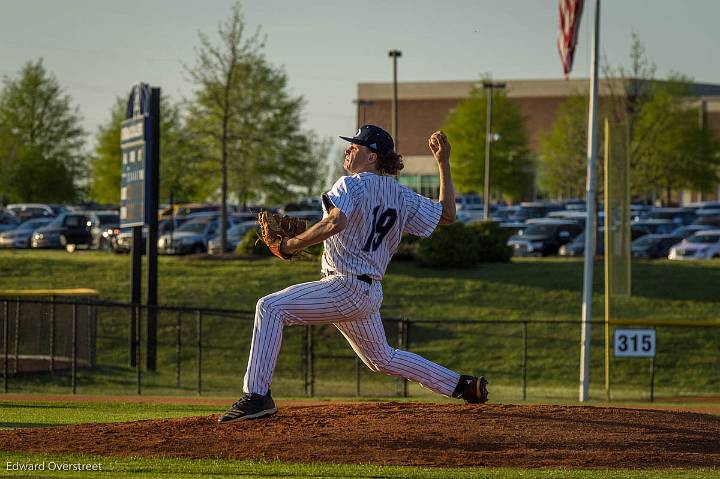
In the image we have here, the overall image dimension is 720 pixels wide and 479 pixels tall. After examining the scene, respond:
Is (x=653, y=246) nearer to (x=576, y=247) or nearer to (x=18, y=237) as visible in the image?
(x=576, y=247)

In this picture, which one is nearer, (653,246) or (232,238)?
(653,246)

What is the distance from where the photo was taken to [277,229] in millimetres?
9430

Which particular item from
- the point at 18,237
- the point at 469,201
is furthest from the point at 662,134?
the point at 18,237

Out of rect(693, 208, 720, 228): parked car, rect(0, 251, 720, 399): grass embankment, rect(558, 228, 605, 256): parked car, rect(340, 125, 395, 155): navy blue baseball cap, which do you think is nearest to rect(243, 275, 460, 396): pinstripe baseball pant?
rect(340, 125, 395, 155): navy blue baseball cap

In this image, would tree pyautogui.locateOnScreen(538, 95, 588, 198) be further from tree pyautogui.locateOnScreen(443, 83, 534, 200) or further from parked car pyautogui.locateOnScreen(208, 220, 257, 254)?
parked car pyautogui.locateOnScreen(208, 220, 257, 254)

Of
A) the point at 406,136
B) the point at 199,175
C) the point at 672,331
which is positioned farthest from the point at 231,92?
the point at 406,136

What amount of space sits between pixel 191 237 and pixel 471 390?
3588 centimetres

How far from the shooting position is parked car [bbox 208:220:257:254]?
148 feet

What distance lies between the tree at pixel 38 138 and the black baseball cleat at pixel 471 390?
58.9m

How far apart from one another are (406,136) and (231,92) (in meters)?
61.2

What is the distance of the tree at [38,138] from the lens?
221 feet

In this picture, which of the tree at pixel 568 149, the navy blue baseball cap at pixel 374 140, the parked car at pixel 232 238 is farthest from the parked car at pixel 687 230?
the navy blue baseball cap at pixel 374 140

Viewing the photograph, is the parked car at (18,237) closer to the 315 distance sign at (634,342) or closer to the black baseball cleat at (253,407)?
the 315 distance sign at (634,342)

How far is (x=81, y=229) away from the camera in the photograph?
48.8 m
